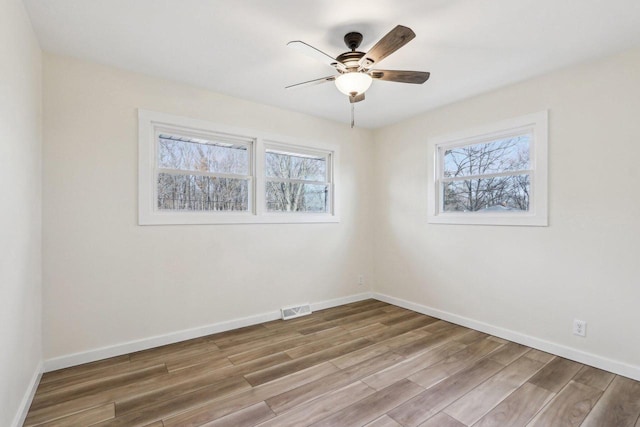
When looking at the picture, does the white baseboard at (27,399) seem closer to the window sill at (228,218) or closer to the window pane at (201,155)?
the window sill at (228,218)

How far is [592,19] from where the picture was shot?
2.02m

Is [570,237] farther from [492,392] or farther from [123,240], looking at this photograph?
[123,240]

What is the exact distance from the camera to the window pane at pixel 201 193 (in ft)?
10.0

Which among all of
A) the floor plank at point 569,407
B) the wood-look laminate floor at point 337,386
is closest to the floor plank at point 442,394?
the wood-look laminate floor at point 337,386

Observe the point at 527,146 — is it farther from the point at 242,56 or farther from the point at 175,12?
the point at 175,12

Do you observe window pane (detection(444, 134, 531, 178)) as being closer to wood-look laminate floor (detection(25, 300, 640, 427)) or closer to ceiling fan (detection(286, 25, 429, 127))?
ceiling fan (detection(286, 25, 429, 127))

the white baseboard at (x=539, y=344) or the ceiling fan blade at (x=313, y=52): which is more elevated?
the ceiling fan blade at (x=313, y=52)

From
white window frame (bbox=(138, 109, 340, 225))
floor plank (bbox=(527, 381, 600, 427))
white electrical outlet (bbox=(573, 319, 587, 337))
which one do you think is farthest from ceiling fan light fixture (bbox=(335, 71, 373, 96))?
white electrical outlet (bbox=(573, 319, 587, 337))

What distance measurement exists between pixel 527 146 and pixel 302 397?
3.03 m

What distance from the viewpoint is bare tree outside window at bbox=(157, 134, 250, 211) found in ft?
10.0

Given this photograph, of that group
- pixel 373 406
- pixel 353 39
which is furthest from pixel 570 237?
pixel 353 39

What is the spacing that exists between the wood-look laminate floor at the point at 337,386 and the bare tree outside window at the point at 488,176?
1.42m

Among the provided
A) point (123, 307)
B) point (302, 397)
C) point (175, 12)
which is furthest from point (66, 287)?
point (175, 12)

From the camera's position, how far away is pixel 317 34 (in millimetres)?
2199
